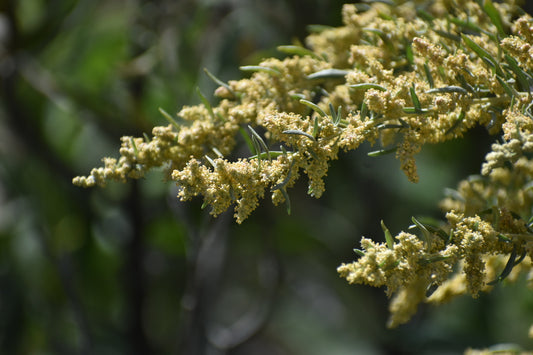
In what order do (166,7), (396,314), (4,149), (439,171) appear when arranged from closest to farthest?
(396,314) → (166,7) → (439,171) → (4,149)

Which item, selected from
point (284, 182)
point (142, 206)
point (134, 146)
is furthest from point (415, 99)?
point (142, 206)

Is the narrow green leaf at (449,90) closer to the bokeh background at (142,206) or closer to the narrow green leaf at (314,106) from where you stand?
the narrow green leaf at (314,106)

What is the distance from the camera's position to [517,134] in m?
0.34

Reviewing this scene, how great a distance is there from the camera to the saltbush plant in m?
0.37

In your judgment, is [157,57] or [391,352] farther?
[391,352]

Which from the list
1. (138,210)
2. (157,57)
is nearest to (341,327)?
(138,210)

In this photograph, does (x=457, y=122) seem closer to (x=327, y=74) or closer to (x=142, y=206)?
(x=327, y=74)

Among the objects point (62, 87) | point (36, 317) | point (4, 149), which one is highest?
point (62, 87)

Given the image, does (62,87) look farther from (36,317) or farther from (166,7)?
(36,317)

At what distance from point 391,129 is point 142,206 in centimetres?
121

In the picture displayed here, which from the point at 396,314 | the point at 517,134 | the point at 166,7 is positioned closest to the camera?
the point at 517,134

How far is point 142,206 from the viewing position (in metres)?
1.53

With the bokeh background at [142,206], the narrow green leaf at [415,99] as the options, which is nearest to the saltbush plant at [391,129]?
the narrow green leaf at [415,99]

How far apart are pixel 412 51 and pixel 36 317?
1538 mm
